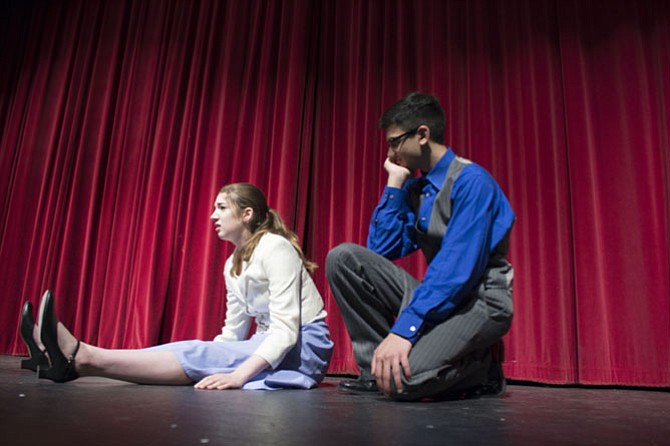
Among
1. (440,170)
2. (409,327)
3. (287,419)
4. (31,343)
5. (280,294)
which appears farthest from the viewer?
(280,294)

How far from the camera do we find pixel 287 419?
0.92 meters

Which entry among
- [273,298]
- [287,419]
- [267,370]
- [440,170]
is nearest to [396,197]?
[440,170]

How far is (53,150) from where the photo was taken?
3453mm

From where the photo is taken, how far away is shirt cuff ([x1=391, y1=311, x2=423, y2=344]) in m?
1.17

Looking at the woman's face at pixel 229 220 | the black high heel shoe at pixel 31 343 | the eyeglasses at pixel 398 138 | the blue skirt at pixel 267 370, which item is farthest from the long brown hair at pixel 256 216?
the black high heel shoe at pixel 31 343

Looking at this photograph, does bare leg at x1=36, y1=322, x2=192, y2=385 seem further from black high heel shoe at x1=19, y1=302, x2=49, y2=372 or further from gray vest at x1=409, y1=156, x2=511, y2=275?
gray vest at x1=409, y1=156, x2=511, y2=275

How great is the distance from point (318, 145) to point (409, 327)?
5.84ft

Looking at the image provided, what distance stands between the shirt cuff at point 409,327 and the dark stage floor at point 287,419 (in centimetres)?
14

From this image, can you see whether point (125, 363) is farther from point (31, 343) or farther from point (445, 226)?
point (445, 226)

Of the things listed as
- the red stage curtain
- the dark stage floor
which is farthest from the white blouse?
the red stage curtain

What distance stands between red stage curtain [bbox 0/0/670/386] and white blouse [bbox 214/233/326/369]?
33.3 inches

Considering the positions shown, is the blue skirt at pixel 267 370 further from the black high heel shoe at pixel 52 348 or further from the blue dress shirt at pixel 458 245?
the blue dress shirt at pixel 458 245

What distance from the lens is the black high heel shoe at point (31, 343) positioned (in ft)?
4.19

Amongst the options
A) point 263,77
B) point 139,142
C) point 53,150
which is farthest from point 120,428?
point 53,150
